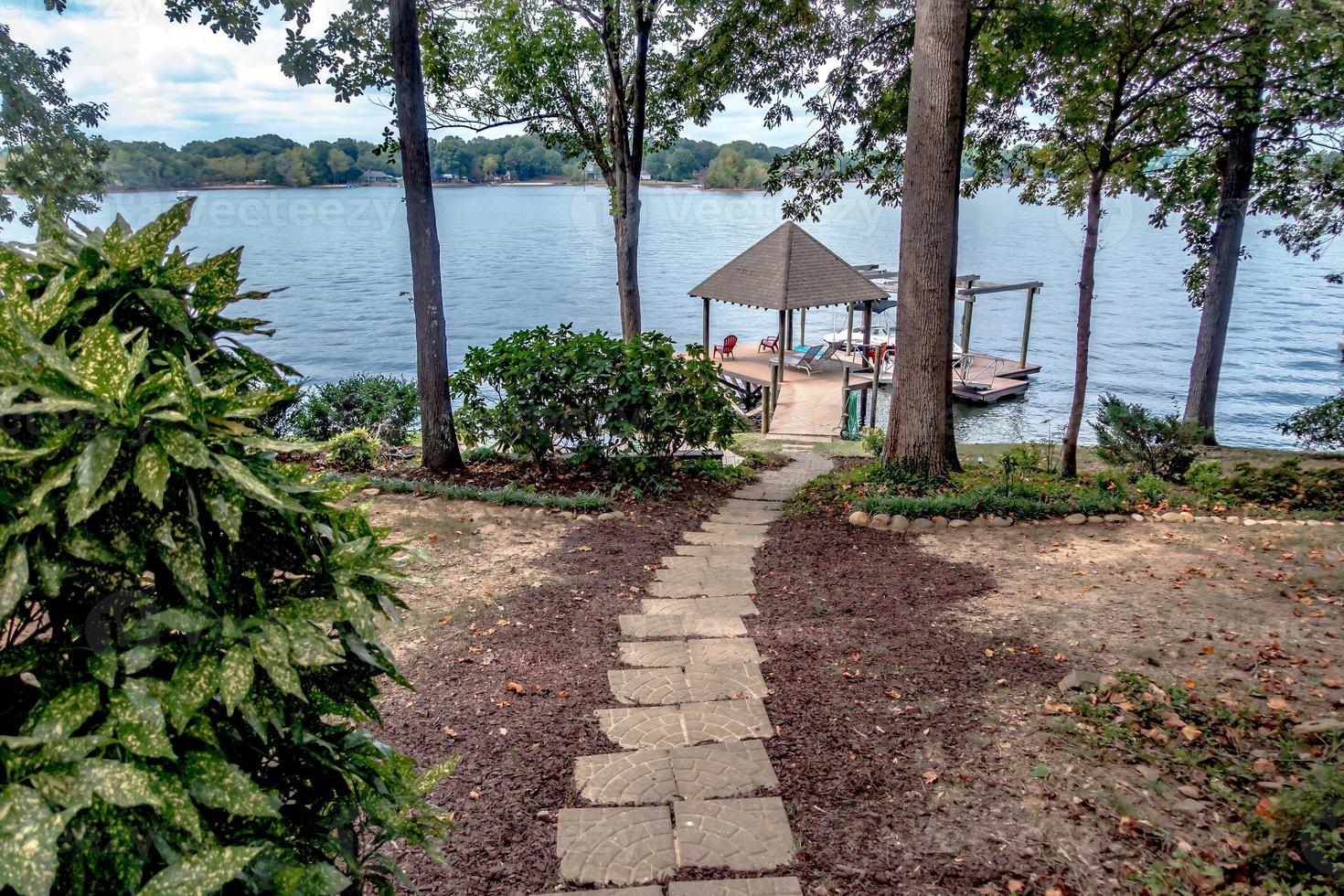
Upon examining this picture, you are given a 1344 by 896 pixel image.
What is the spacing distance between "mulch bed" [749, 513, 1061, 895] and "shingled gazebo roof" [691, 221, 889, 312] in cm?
1132

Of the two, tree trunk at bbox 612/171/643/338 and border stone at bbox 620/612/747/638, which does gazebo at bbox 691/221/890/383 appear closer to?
tree trunk at bbox 612/171/643/338

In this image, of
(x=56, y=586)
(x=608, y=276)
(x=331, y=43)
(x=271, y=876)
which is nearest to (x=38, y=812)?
(x=56, y=586)

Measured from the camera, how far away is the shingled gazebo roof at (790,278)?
17.5 meters

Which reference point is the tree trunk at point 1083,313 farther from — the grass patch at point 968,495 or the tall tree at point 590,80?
the tall tree at point 590,80

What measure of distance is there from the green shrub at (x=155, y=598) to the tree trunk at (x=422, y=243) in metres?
7.33

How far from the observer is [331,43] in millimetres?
9828

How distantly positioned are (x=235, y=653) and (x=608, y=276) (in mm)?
65187

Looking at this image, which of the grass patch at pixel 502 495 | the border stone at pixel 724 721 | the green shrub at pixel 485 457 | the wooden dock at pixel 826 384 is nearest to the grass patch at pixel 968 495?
the grass patch at pixel 502 495

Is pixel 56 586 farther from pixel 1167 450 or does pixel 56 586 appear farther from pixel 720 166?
pixel 720 166

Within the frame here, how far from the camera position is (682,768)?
382 centimetres

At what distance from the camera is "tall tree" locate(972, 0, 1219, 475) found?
9336mm

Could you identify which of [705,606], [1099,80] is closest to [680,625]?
[705,606]

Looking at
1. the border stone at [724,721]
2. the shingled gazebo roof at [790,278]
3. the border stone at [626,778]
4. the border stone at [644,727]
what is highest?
the shingled gazebo roof at [790,278]

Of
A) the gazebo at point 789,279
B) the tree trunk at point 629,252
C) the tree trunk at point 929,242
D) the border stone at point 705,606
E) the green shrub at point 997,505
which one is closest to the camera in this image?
the border stone at point 705,606
